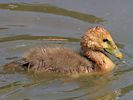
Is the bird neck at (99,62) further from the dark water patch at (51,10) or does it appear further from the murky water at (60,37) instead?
the dark water patch at (51,10)

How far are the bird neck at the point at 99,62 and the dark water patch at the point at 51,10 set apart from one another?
1.17 metres

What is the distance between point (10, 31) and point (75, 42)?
900mm

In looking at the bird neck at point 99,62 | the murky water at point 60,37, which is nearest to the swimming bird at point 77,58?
the bird neck at point 99,62

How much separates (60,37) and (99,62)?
0.81m

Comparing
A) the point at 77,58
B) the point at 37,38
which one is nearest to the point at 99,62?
the point at 77,58

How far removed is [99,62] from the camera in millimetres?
7902

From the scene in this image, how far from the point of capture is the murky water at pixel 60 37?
7188mm

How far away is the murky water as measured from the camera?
283 inches

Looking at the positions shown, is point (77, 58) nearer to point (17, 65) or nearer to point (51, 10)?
point (17, 65)

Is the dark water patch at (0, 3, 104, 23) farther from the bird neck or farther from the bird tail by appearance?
the bird tail

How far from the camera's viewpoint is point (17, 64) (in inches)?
299

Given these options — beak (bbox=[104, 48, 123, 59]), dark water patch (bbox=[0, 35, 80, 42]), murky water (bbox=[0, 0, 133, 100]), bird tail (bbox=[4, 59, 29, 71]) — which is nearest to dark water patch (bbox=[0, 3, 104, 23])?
murky water (bbox=[0, 0, 133, 100])

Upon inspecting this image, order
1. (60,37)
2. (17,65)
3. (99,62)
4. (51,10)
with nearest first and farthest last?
(17,65) < (99,62) < (60,37) < (51,10)

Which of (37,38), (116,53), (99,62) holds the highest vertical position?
(37,38)
